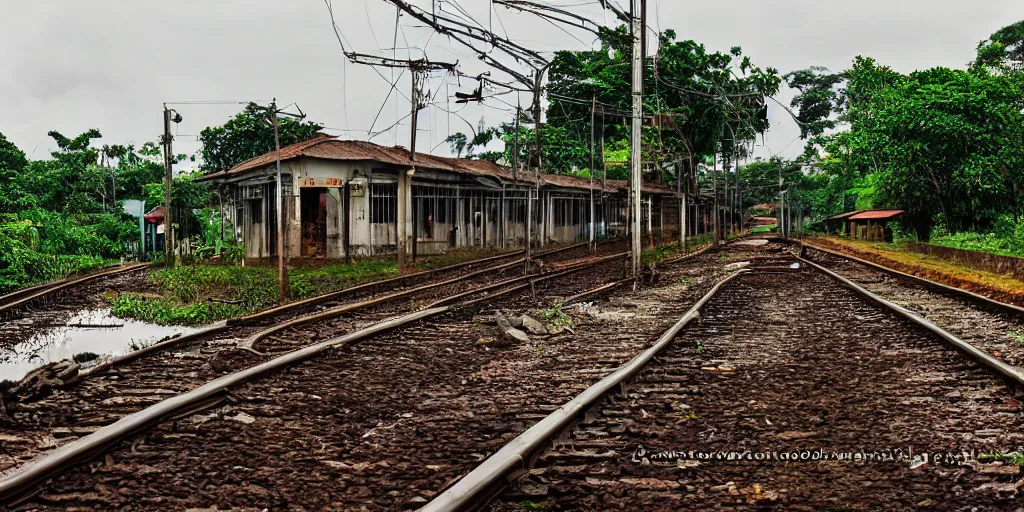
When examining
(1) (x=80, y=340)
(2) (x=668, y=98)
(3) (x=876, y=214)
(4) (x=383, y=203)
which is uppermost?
(2) (x=668, y=98)

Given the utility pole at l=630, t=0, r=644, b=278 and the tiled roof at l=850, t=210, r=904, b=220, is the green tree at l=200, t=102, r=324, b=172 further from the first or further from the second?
the tiled roof at l=850, t=210, r=904, b=220

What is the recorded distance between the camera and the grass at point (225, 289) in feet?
40.6

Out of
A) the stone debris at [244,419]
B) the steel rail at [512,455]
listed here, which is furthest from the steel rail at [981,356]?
the stone debris at [244,419]

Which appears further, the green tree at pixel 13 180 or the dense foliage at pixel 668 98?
the dense foliage at pixel 668 98

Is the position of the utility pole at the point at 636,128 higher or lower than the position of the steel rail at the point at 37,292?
higher

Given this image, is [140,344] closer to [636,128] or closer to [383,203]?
[636,128]

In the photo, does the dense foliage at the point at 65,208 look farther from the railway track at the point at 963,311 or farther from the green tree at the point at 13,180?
the railway track at the point at 963,311

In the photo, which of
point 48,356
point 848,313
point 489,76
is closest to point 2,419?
point 48,356

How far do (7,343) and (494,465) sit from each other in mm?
9570

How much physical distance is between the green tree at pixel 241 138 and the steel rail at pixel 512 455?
40.7 metres

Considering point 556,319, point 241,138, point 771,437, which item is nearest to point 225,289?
point 556,319

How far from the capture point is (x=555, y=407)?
5.30m

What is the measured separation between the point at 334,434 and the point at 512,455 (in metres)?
1.50

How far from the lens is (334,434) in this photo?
188 inches
